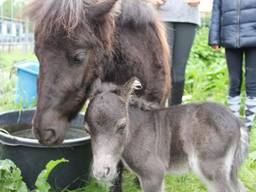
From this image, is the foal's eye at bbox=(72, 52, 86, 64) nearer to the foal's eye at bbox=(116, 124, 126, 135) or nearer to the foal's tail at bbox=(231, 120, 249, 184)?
the foal's eye at bbox=(116, 124, 126, 135)

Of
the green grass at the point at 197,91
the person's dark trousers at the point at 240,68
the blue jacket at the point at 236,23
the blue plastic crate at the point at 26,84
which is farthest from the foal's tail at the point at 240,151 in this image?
the blue plastic crate at the point at 26,84

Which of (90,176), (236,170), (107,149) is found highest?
(107,149)

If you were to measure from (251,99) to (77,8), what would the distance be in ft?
8.54

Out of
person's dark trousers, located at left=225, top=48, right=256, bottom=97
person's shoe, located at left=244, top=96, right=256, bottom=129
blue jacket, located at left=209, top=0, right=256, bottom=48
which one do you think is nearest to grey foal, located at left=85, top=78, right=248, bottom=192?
blue jacket, located at left=209, top=0, right=256, bottom=48

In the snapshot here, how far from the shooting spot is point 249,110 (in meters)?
4.52

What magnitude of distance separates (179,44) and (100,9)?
1384mm

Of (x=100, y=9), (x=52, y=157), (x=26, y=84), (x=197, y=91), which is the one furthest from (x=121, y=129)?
(x=197, y=91)

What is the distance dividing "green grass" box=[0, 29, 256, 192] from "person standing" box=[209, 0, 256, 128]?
1.40ft

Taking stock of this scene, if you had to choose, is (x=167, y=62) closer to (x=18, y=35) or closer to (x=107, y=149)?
(x=107, y=149)

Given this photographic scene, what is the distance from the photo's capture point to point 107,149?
2328mm

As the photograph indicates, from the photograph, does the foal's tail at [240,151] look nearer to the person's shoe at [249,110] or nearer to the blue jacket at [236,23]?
the blue jacket at [236,23]

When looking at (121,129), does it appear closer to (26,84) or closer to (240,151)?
(240,151)

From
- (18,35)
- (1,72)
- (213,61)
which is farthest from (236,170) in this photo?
(18,35)

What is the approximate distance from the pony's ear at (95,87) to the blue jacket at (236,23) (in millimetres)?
2018
